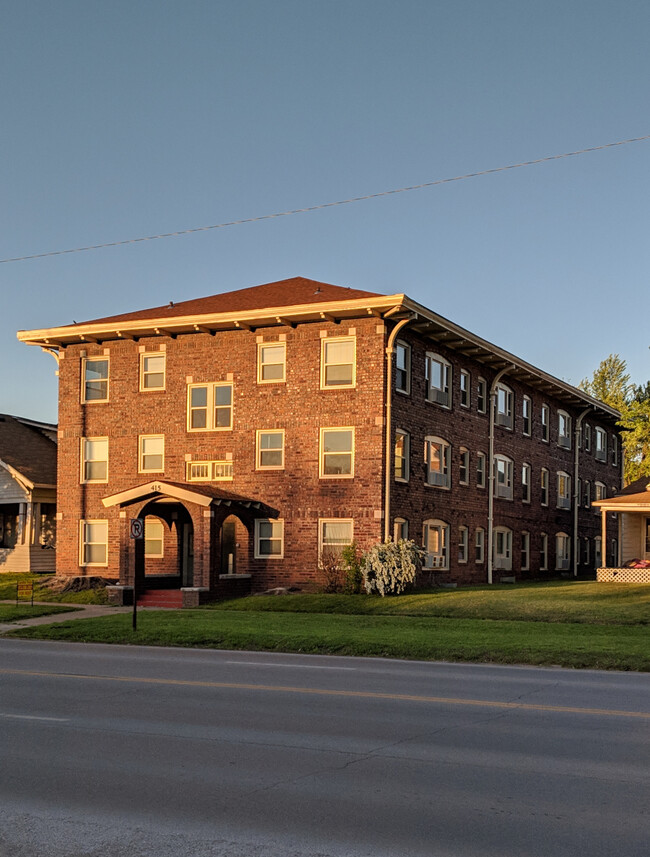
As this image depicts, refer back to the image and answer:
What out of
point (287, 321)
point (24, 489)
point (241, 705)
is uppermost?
point (287, 321)

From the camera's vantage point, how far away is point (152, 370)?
120 feet

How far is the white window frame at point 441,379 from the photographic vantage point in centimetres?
3553

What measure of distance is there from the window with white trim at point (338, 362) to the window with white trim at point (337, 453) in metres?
1.46

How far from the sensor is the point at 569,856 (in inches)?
247

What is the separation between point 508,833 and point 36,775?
3.91 meters

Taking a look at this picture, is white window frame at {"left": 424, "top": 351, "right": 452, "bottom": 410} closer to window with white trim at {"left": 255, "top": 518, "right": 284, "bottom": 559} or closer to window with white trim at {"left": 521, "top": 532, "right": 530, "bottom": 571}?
window with white trim at {"left": 255, "top": 518, "right": 284, "bottom": 559}

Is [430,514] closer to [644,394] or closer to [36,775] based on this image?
[36,775]

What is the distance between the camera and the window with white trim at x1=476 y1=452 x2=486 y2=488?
130 feet

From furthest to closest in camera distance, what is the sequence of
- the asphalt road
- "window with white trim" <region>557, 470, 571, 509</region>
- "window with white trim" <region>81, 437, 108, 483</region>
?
"window with white trim" <region>557, 470, 571, 509</region> < "window with white trim" <region>81, 437, 108, 483</region> < the asphalt road

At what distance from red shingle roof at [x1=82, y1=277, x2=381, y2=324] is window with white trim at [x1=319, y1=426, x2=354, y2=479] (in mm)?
4213

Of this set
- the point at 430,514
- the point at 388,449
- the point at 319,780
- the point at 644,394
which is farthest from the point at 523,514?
the point at 319,780

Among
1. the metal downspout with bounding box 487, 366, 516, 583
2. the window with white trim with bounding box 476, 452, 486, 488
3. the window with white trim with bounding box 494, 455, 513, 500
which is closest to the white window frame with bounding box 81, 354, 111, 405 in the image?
the window with white trim with bounding box 476, 452, 486, 488

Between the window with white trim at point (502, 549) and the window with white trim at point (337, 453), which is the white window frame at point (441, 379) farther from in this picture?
the window with white trim at point (502, 549)

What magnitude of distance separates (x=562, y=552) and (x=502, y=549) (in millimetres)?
8097
